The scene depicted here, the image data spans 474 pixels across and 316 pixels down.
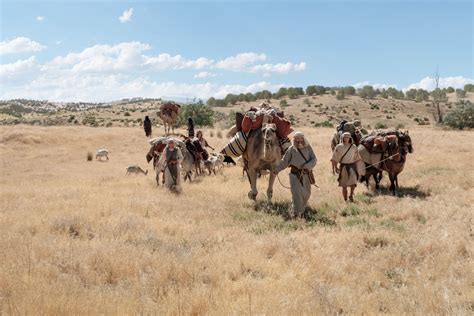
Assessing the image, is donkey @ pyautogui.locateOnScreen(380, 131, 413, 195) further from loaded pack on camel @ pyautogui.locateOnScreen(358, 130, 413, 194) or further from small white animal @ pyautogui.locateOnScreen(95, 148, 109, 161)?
small white animal @ pyautogui.locateOnScreen(95, 148, 109, 161)

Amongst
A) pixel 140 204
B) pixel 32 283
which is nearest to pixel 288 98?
pixel 140 204

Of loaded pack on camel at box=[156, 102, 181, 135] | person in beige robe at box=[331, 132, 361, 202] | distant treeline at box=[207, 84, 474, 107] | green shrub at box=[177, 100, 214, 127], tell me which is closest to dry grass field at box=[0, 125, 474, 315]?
person in beige robe at box=[331, 132, 361, 202]

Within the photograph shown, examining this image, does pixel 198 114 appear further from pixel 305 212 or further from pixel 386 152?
pixel 305 212

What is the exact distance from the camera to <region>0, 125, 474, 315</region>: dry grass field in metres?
5.36

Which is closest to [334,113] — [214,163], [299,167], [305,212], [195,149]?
[214,163]

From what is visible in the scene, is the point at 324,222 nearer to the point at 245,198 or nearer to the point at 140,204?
the point at 245,198

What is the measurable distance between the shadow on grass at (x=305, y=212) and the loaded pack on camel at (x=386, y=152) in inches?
128

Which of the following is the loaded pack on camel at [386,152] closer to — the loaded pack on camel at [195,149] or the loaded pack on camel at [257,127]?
the loaded pack on camel at [257,127]

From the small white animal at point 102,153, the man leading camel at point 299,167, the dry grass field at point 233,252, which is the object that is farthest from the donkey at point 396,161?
the small white animal at point 102,153

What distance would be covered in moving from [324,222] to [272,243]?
280 cm

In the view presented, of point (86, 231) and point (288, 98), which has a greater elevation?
point (288, 98)

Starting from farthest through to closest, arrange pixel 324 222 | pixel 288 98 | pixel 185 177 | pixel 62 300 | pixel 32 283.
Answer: pixel 288 98, pixel 185 177, pixel 324 222, pixel 32 283, pixel 62 300

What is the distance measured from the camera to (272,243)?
8.18 meters

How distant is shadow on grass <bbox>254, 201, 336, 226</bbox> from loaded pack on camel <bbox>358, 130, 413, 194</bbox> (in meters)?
3.26
